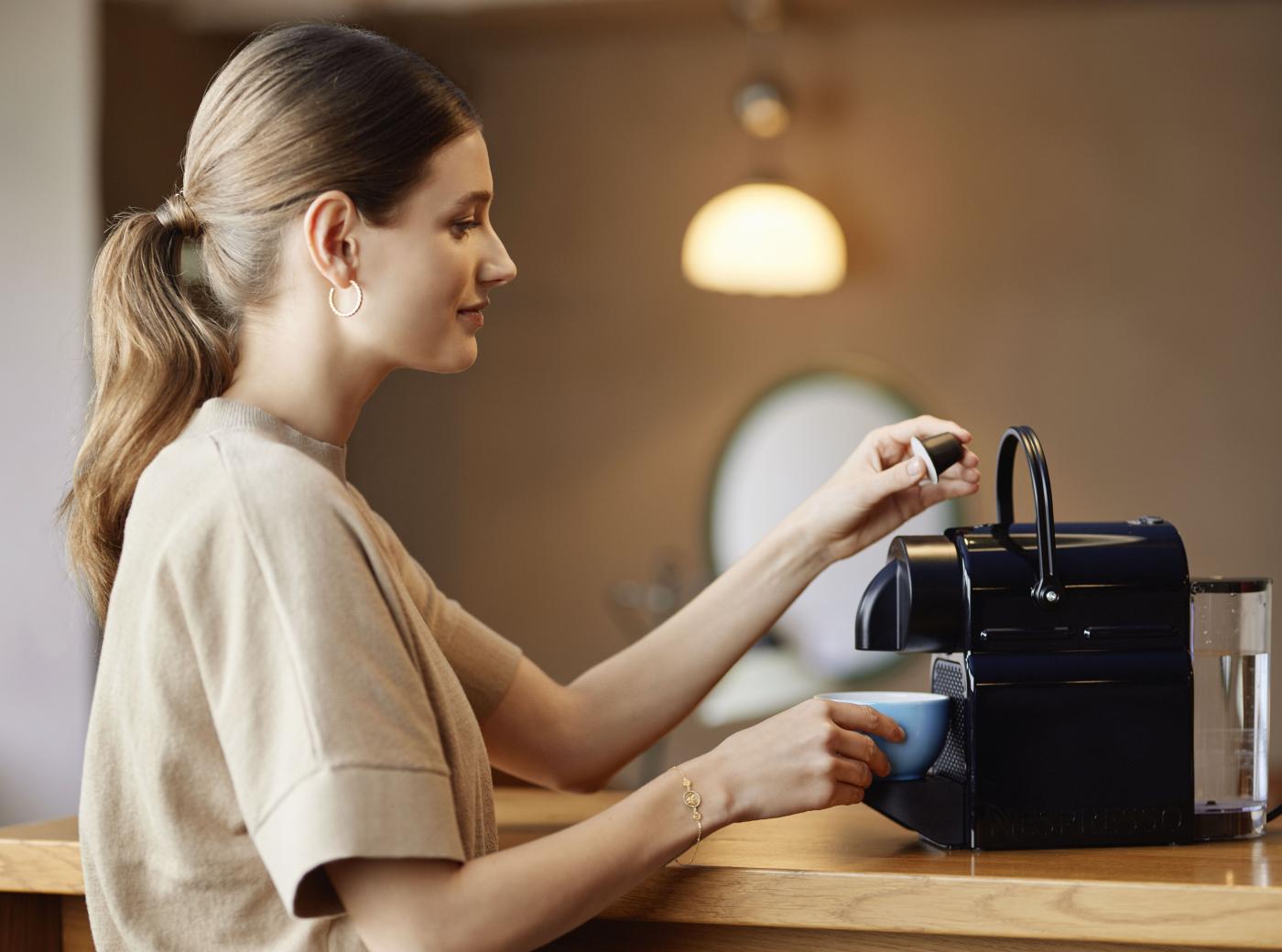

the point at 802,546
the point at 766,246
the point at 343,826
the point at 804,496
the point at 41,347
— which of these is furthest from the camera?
the point at 804,496

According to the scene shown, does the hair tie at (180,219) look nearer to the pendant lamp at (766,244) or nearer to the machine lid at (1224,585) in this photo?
the machine lid at (1224,585)

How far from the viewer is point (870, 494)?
1.33m

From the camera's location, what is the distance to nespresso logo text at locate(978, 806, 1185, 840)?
42.9 inches

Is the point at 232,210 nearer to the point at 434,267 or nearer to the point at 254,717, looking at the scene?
the point at 434,267

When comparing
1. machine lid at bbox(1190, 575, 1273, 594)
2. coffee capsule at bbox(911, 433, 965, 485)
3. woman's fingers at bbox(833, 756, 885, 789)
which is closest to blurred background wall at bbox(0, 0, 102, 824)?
coffee capsule at bbox(911, 433, 965, 485)

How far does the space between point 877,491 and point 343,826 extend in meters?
0.68

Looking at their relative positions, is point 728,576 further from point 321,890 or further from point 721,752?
point 321,890

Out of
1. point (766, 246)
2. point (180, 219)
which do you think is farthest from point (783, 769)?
point (766, 246)

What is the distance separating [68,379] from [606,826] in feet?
8.57

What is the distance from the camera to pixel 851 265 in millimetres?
3852

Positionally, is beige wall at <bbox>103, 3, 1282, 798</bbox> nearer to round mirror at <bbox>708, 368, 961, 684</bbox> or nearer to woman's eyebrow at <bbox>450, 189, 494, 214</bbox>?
round mirror at <bbox>708, 368, 961, 684</bbox>

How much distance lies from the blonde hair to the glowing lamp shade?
2256 mm

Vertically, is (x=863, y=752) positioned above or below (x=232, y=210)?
below

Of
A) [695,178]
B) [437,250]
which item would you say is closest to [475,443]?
[695,178]
